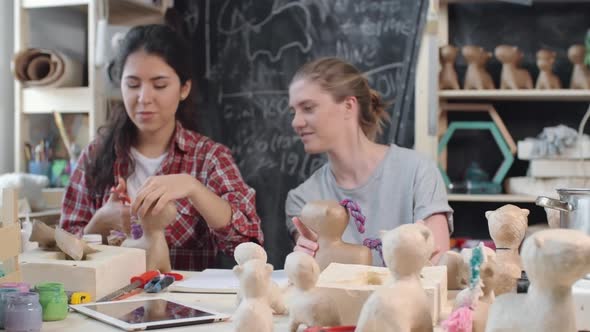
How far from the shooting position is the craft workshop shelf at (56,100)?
2.57 m

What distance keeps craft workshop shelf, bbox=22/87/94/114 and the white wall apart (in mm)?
119

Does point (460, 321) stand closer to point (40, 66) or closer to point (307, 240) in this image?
point (307, 240)

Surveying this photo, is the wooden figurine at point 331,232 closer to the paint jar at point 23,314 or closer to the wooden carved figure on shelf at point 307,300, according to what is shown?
the wooden carved figure on shelf at point 307,300

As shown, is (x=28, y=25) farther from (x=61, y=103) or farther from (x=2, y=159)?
(x=2, y=159)

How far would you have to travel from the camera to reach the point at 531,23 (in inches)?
105

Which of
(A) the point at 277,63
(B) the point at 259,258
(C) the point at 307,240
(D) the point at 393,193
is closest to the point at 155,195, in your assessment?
(C) the point at 307,240

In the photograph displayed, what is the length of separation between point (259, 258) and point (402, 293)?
26 cm

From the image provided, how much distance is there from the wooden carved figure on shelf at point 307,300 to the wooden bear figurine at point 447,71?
5.61 ft

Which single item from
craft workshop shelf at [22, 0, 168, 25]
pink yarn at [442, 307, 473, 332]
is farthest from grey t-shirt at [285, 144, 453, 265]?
craft workshop shelf at [22, 0, 168, 25]

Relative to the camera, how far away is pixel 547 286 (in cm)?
72

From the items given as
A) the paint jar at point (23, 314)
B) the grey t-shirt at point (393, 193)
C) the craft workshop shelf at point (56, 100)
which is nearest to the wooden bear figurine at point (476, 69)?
the grey t-shirt at point (393, 193)

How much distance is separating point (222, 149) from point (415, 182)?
0.55 m

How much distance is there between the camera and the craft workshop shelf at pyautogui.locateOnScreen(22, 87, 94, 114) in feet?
8.43

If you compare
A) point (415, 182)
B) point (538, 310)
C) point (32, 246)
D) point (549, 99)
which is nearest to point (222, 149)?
point (415, 182)
